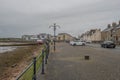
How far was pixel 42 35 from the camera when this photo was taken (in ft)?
365

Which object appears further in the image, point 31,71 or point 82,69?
point 82,69

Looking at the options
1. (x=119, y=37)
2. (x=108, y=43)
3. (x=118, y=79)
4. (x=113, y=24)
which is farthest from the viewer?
(x=113, y=24)

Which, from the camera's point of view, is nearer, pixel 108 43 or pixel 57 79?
pixel 57 79

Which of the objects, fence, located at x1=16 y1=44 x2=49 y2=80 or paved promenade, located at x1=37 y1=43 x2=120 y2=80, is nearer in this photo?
fence, located at x1=16 y1=44 x2=49 y2=80

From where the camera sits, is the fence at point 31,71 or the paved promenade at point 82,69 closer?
the fence at point 31,71

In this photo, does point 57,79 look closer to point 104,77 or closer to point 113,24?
point 104,77

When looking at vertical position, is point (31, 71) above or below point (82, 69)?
above

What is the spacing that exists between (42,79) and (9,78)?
4.52 metres

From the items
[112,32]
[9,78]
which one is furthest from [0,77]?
[112,32]

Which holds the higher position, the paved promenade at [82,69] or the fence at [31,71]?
the fence at [31,71]

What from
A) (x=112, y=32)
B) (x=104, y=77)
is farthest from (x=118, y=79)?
(x=112, y=32)

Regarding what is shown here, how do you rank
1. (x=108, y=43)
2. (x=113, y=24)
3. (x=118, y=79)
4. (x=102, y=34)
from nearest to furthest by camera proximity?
(x=118, y=79) < (x=108, y=43) < (x=113, y=24) < (x=102, y=34)

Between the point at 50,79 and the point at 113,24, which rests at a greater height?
the point at 113,24

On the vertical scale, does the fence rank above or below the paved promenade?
above
